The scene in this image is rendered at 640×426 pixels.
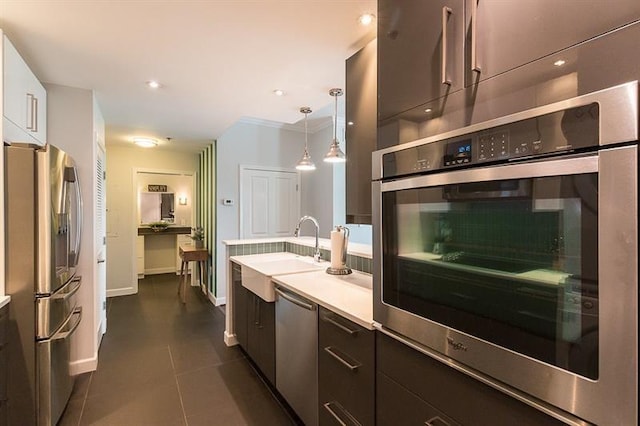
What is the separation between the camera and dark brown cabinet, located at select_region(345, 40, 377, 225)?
1.65 meters

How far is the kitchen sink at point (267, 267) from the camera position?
2.19m

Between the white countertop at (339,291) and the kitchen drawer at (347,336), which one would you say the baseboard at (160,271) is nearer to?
the white countertop at (339,291)

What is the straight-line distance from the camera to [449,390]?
96 centimetres

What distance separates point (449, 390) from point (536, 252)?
1.68 ft

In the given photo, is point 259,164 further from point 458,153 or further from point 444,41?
point 458,153

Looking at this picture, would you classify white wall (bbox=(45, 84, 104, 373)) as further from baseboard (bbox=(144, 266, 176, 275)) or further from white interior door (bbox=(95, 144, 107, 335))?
baseboard (bbox=(144, 266, 176, 275))

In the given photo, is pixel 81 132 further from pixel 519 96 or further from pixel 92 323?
pixel 519 96

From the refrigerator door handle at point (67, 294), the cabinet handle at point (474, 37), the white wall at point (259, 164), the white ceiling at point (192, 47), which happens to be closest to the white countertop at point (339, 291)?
the cabinet handle at point (474, 37)

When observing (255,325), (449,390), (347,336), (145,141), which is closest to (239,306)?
(255,325)

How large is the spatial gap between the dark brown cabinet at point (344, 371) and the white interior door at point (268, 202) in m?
3.27

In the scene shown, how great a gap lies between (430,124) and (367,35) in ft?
3.72

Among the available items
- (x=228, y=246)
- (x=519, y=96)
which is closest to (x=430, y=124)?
(x=519, y=96)

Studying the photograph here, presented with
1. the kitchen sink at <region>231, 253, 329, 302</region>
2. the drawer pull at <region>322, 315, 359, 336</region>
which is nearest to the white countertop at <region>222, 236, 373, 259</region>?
the kitchen sink at <region>231, 253, 329, 302</region>

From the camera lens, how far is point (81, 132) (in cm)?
262
